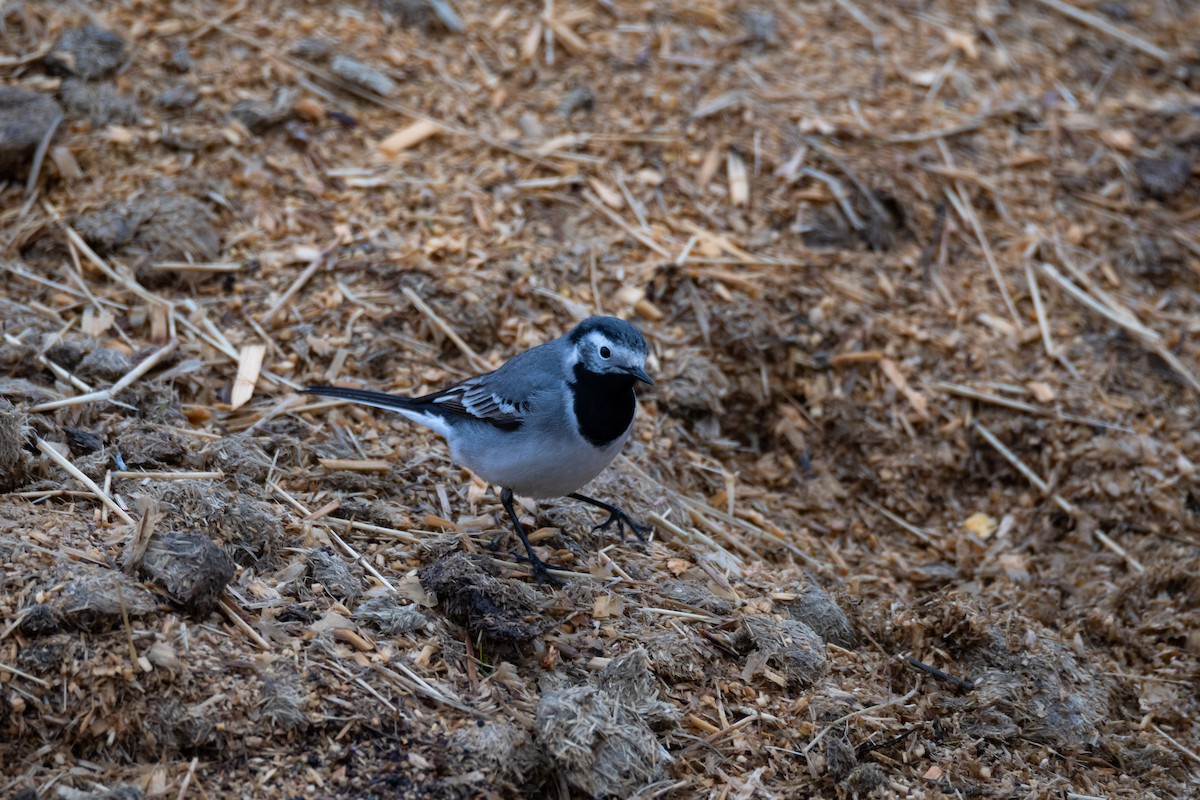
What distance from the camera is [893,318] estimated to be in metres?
7.12

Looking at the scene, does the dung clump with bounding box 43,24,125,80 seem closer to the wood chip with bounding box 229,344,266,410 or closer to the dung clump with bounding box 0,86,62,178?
the dung clump with bounding box 0,86,62,178

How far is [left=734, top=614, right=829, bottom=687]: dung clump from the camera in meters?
4.75

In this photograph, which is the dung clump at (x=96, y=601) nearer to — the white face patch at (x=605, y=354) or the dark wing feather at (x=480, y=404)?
the dark wing feather at (x=480, y=404)

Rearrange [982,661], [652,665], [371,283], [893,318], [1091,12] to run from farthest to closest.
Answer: [1091,12], [893,318], [371,283], [982,661], [652,665]

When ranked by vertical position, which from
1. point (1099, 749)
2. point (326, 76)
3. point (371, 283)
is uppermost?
point (326, 76)

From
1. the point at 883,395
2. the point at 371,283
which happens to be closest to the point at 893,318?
the point at 883,395

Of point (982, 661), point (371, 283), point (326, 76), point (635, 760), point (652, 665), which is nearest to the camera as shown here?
point (635, 760)

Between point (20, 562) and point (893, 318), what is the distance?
5187mm

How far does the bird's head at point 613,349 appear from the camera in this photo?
5.11 m

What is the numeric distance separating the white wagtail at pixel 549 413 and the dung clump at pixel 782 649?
36.9 inches

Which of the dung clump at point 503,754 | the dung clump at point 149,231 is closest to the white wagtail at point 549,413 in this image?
the dung clump at point 503,754

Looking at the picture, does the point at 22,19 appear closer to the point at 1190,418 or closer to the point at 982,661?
the point at 982,661

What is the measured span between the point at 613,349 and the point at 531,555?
105 centimetres

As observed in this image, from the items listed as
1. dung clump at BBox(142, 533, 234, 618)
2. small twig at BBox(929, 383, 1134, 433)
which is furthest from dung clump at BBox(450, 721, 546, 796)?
small twig at BBox(929, 383, 1134, 433)
